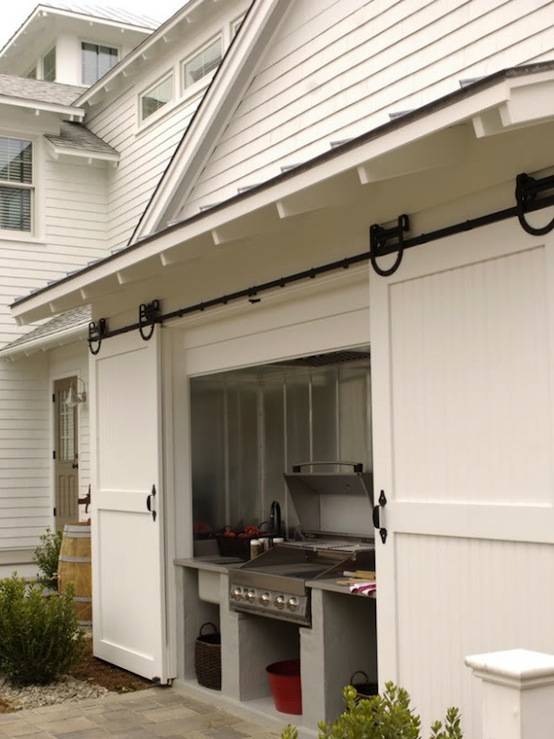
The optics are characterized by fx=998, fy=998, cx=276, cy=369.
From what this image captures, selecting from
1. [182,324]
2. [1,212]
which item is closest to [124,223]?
[1,212]

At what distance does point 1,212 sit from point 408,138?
10.3 meters

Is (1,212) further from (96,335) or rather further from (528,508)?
(528,508)

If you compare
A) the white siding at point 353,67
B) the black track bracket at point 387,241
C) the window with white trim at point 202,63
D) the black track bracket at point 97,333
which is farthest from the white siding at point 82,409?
the black track bracket at point 387,241

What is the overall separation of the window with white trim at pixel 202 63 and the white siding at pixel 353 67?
3854mm

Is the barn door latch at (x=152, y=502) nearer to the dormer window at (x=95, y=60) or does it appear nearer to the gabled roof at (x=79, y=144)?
the gabled roof at (x=79, y=144)

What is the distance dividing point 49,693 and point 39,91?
9375 millimetres

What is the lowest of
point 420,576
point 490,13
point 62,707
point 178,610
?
point 62,707

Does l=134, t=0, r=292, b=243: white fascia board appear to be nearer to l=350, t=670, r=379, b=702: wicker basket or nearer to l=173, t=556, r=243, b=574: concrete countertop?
l=173, t=556, r=243, b=574: concrete countertop

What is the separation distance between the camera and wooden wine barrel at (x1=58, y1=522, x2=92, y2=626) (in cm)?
845

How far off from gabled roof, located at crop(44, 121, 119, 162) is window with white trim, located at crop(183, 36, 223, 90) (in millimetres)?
1950

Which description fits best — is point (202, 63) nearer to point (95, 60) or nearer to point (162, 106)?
point (162, 106)

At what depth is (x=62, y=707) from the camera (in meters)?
6.43

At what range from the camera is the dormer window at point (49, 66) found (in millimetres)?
15305

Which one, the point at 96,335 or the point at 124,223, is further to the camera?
the point at 124,223
